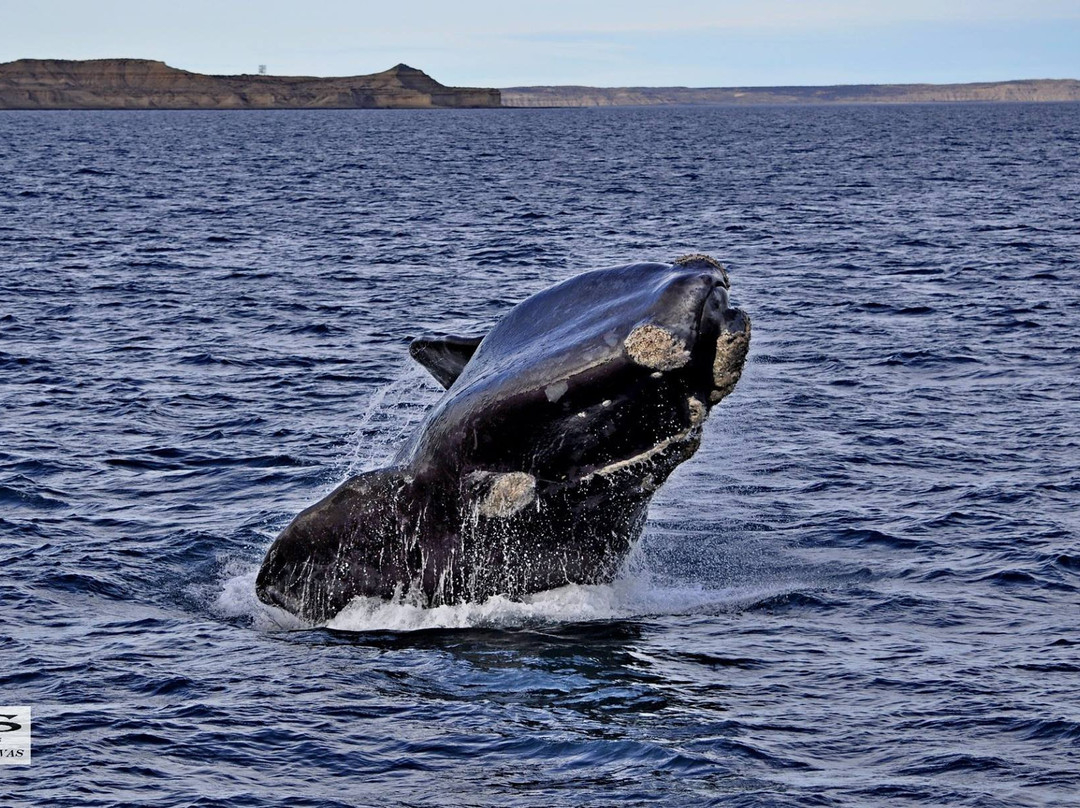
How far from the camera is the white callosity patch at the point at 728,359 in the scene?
8852 millimetres

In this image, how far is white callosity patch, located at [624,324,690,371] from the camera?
8695 mm

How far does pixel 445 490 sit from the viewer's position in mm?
10219

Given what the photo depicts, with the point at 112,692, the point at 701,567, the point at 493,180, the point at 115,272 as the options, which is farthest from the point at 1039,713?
the point at 493,180

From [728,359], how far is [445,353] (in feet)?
9.67

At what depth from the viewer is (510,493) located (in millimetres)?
9750

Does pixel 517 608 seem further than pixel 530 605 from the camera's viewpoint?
Yes

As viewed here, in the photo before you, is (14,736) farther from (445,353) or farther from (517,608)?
(445,353)

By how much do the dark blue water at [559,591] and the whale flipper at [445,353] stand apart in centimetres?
190

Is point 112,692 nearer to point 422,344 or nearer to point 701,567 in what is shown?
point 422,344

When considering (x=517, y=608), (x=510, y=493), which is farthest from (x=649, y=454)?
(x=517, y=608)

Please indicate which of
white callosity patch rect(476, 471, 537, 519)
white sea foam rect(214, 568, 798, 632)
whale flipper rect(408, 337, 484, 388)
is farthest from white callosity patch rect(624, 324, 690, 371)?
white sea foam rect(214, 568, 798, 632)

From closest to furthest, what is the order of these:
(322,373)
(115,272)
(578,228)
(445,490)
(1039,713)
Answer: (445,490)
(1039,713)
(322,373)
(115,272)
(578,228)

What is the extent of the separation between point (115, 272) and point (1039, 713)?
33511mm

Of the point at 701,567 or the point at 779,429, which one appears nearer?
the point at 701,567
